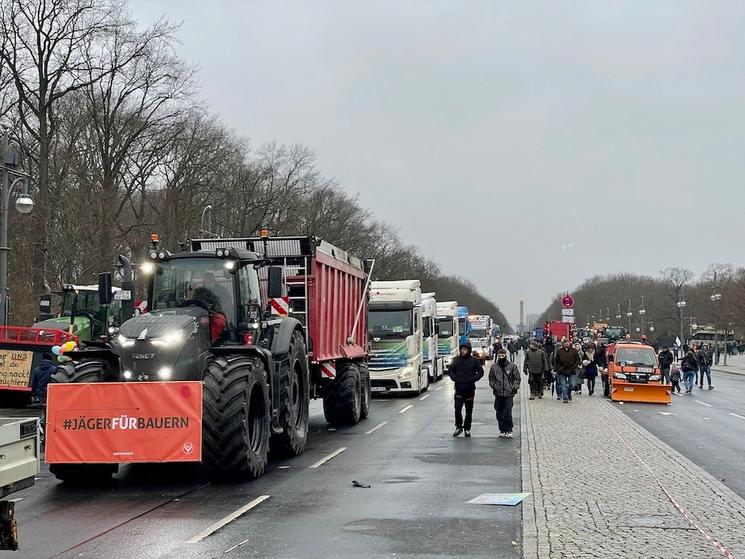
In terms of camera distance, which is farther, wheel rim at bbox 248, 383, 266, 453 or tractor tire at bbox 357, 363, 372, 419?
tractor tire at bbox 357, 363, 372, 419

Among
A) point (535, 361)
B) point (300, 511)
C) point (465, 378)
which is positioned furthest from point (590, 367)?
point (300, 511)

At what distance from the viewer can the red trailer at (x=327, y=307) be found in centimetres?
1638

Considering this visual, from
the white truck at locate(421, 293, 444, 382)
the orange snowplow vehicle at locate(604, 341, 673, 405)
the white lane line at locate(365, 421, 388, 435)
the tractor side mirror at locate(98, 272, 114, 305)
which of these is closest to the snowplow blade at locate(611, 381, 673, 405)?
the orange snowplow vehicle at locate(604, 341, 673, 405)

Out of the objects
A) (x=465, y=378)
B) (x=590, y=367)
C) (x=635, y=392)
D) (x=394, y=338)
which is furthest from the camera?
(x=590, y=367)

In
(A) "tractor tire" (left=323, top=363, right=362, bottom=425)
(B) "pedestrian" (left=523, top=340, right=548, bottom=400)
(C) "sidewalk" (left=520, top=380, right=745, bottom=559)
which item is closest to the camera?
(C) "sidewalk" (left=520, top=380, right=745, bottom=559)

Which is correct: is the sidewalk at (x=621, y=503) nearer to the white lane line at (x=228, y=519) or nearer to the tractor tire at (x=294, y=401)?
the white lane line at (x=228, y=519)

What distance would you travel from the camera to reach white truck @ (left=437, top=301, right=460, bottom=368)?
44906mm

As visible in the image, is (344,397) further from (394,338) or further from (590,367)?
(590,367)

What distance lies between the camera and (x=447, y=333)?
4509 centimetres

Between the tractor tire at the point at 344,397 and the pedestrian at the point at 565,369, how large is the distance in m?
8.40

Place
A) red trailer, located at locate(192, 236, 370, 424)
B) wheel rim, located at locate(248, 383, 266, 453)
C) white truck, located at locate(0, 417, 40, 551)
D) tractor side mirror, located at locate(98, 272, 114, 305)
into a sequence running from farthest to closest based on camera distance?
red trailer, located at locate(192, 236, 370, 424)
tractor side mirror, located at locate(98, 272, 114, 305)
wheel rim, located at locate(248, 383, 266, 453)
white truck, located at locate(0, 417, 40, 551)

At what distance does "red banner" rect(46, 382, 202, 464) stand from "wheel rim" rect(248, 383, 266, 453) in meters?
1.35

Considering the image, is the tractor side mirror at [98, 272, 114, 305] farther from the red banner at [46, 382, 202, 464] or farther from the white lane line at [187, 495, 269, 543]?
the white lane line at [187, 495, 269, 543]

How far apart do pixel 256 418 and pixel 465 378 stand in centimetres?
576
